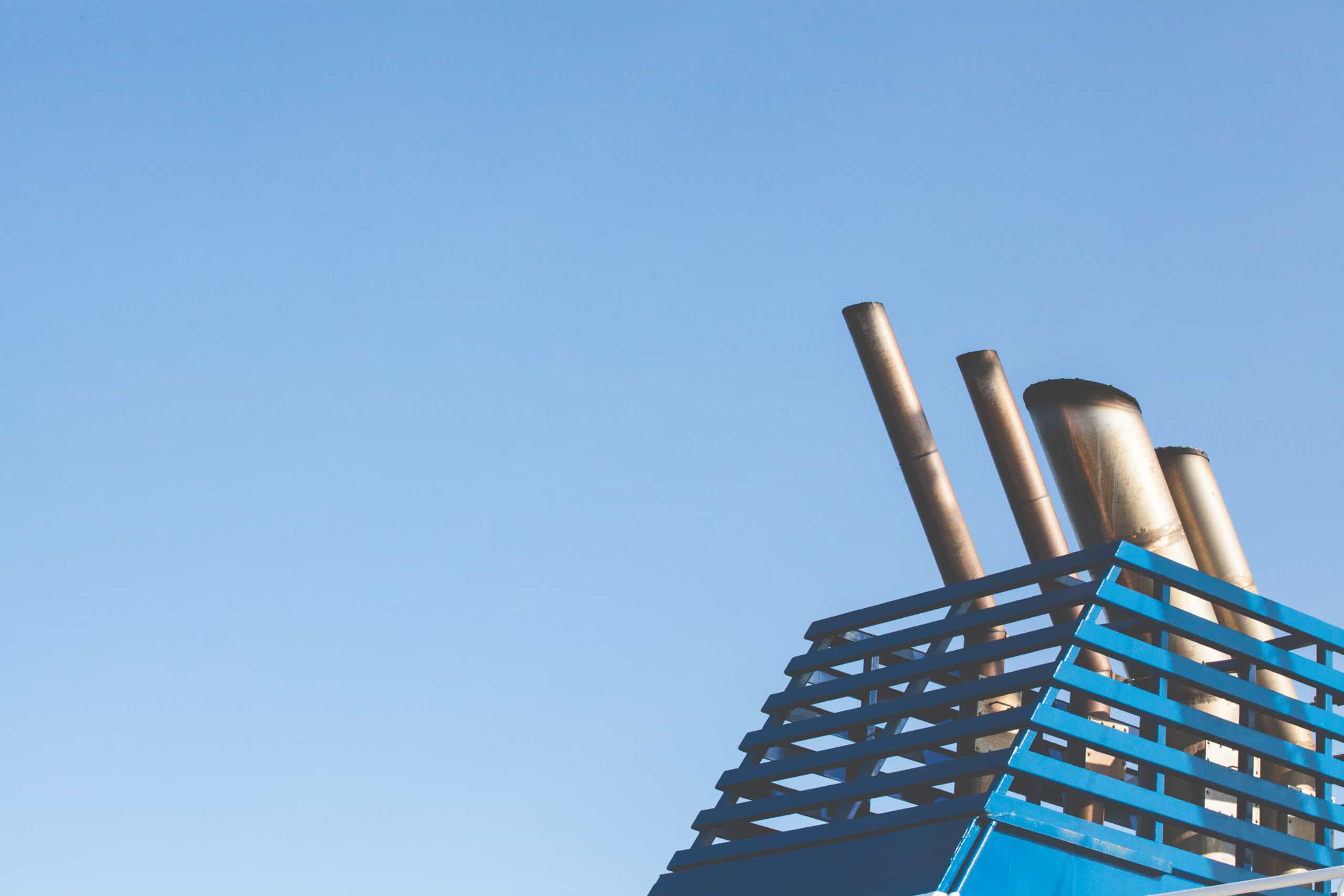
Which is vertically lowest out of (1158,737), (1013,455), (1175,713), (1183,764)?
(1183,764)

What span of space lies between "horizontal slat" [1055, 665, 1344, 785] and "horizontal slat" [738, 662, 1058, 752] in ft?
0.79

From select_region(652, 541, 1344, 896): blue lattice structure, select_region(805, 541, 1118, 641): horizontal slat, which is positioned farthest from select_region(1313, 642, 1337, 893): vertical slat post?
select_region(805, 541, 1118, 641): horizontal slat

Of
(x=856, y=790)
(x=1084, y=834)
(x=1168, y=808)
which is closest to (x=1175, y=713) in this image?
(x=1168, y=808)

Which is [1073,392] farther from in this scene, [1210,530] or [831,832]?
[831,832]

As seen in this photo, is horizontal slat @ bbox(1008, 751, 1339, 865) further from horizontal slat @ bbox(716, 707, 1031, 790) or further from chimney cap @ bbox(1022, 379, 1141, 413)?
chimney cap @ bbox(1022, 379, 1141, 413)

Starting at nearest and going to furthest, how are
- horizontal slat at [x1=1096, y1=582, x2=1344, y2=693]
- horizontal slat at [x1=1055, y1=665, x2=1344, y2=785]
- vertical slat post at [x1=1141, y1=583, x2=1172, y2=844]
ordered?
vertical slat post at [x1=1141, y1=583, x2=1172, y2=844] < horizontal slat at [x1=1055, y1=665, x2=1344, y2=785] < horizontal slat at [x1=1096, y1=582, x2=1344, y2=693]

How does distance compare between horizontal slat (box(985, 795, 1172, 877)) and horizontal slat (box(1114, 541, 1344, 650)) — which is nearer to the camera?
horizontal slat (box(985, 795, 1172, 877))

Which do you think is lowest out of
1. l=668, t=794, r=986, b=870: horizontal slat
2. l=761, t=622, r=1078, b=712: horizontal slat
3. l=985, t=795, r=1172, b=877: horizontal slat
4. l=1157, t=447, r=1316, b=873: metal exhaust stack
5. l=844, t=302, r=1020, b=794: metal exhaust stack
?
l=985, t=795, r=1172, b=877: horizontal slat

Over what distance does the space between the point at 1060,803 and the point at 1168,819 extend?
3.65 ft

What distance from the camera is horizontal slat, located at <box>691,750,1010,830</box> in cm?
1101

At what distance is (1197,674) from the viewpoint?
11.8 metres

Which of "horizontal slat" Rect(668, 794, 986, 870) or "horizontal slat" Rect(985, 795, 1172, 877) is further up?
"horizontal slat" Rect(668, 794, 986, 870)

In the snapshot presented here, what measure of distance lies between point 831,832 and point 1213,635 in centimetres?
333

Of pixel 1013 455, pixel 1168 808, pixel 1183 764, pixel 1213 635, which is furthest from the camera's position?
pixel 1013 455
